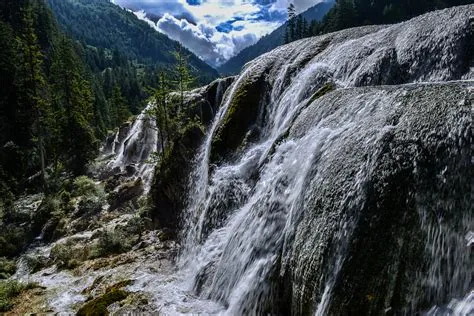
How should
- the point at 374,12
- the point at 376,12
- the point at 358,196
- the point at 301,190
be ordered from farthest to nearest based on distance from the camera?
1. the point at 374,12
2. the point at 376,12
3. the point at 301,190
4. the point at 358,196

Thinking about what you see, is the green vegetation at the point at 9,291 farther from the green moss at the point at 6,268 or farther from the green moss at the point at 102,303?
the green moss at the point at 102,303

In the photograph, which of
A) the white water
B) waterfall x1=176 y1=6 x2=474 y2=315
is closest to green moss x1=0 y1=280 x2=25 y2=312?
the white water

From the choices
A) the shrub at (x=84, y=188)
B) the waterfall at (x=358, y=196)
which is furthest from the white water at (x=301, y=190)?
the shrub at (x=84, y=188)

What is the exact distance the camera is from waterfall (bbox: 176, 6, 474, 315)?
6516 millimetres

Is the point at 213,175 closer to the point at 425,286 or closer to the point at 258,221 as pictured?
the point at 258,221

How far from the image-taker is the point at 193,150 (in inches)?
796

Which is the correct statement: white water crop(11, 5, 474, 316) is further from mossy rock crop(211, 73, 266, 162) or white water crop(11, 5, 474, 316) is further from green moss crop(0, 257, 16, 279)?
green moss crop(0, 257, 16, 279)

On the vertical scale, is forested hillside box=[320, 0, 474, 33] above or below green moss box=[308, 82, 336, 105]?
above

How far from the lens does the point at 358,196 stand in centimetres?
759

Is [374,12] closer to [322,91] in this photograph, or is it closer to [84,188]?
[84,188]

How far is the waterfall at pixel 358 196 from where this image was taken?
21.4ft

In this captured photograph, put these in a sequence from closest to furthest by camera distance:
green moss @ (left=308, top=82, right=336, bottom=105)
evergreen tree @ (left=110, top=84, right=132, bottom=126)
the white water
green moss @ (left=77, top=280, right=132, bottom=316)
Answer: the white water
green moss @ (left=77, top=280, right=132, bottom=316)
green moss @ (left=308, top=82, right=336, bottom=105)
evergreen tree @ (left=110, top=84, right=132, bottom=126)

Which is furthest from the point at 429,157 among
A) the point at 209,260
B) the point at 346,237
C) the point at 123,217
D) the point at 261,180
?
the point at 123,217

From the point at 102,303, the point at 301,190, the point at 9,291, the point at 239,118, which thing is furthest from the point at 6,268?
the point at 301,190
